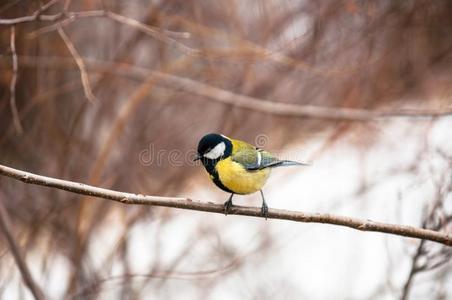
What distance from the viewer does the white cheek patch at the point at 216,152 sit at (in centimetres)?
302

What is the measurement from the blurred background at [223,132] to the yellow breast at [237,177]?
1.01 m

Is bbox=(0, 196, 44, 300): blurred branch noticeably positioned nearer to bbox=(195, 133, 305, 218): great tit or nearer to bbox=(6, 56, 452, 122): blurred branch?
bbox=(195, 133, 305, 218): great tit

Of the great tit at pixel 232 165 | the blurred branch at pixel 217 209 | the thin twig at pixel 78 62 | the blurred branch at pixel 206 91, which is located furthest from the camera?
the blurred branch at pixel 206 91

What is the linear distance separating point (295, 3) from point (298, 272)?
8.09 feet

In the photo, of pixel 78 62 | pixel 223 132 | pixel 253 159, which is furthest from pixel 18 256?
pixel 223 132

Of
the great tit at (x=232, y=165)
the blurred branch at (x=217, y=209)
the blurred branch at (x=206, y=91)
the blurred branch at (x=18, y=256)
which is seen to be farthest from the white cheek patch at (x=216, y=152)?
the blurred branch at (x=18, y=256)

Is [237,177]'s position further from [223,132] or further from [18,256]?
[223,132]

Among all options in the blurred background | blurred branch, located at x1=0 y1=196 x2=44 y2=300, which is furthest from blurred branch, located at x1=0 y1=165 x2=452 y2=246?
the blurred background

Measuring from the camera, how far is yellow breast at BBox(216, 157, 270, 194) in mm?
2969

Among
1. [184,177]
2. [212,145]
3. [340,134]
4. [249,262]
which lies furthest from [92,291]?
[340,134]

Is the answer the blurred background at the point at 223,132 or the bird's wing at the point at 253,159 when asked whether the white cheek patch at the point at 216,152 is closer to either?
the bird's wing at the point at 253,159

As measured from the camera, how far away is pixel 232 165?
3041 millimetres

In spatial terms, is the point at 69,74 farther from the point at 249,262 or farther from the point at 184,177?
the point at 249,262

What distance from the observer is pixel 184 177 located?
450cm
